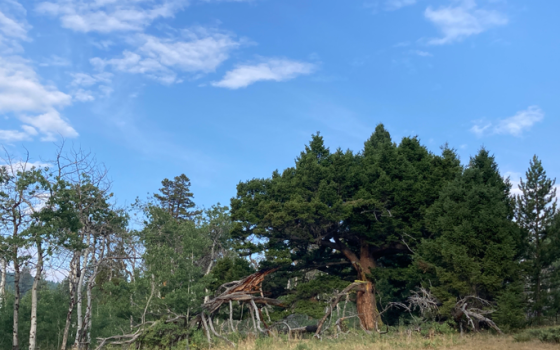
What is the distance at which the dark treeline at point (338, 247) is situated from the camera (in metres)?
18.1

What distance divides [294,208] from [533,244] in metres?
12.0

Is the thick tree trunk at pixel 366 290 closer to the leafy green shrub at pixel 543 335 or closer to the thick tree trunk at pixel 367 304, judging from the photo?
the thick tree trunk at pixel 367 304

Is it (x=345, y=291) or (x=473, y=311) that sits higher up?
(x=345, y=291)

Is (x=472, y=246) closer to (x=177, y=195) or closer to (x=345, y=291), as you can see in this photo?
(x=345, y=291)

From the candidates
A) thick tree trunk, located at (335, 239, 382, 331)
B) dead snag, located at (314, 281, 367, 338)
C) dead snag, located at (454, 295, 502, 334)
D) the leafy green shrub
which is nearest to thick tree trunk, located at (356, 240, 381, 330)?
thick tree trunk, located at (335, 239, 382, 331)

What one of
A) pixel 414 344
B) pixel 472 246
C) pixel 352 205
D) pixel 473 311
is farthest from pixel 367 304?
pixel 414 344

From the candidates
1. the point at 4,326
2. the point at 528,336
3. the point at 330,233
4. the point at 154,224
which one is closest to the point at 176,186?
the point at 154,224

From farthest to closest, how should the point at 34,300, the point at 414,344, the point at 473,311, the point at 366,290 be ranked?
1. the point at 366,290
2. the point at 34,300
3. the point at 473,311
4. the point at 414,344

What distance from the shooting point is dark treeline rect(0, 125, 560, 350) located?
18.1 meters

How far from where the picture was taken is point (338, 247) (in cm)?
2619

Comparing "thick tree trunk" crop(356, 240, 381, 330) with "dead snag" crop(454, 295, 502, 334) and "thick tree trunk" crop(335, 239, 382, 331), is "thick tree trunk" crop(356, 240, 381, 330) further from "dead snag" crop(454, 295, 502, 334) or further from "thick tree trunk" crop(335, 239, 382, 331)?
"dead snag" crop(454, 295, 502, 334)

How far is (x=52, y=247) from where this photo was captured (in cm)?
1895

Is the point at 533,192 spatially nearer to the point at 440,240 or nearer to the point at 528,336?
the point at 440,240

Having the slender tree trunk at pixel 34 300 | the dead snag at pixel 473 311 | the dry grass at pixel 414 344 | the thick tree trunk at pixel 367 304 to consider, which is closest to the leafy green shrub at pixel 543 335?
the dry grass at pixel 414 344
